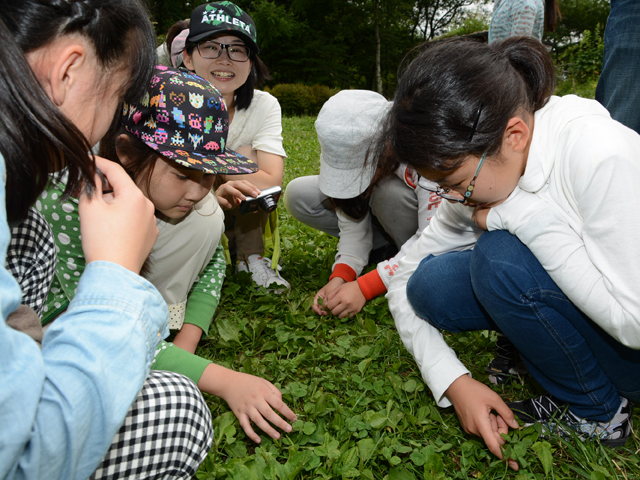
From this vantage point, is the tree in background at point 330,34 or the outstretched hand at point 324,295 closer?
the outstretched hand at point 324,295

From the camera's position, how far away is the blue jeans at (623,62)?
225 cm

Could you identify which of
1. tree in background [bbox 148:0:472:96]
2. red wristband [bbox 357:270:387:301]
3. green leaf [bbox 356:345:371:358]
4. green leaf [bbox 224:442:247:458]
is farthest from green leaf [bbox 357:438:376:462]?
tree in background [bbox 148:0:472:96]

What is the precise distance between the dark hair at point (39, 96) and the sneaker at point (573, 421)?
1.34 m

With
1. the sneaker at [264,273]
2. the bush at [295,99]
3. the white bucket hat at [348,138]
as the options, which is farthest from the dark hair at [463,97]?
the bush at [295,99]

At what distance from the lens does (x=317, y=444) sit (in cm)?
143

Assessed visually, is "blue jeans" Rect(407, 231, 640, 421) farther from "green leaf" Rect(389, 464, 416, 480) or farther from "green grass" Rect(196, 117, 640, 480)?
"green leaf" Rect(389, 464, 416, 480)

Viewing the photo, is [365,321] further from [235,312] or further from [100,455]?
[100,455]

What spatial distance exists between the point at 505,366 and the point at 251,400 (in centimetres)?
88

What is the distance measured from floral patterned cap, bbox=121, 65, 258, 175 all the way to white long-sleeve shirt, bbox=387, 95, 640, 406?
88 cm

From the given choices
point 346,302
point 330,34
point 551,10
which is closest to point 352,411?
point 346,302

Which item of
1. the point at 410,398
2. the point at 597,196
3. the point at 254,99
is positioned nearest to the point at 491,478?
the point at 410,398

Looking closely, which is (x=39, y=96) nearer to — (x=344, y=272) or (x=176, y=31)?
(x=344, y=272)

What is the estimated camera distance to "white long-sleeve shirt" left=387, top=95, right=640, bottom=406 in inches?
43.0

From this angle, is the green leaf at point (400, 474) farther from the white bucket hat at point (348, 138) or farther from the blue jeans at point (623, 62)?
the blue jeans at point (623, 62)
